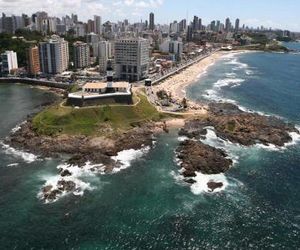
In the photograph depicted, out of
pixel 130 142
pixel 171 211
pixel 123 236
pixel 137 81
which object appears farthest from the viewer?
Result: pixel 137 81

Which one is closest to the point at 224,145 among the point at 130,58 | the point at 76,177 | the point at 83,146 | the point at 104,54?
the point at 83,146

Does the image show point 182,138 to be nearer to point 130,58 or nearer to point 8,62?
point 130,58

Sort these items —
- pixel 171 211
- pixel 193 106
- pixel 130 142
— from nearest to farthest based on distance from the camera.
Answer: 1. pixel 171 211
2. pixel 130 142
3. pixel 193 106

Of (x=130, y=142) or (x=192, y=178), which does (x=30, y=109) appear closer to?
(x=130, y=142)

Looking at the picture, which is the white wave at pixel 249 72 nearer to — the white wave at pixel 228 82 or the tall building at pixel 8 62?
the white wave at pixel 228 82

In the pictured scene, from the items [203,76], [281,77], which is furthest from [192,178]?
[281,77]

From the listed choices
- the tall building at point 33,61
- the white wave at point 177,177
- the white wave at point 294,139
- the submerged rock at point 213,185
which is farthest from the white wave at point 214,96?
the tall building at point 33,61
